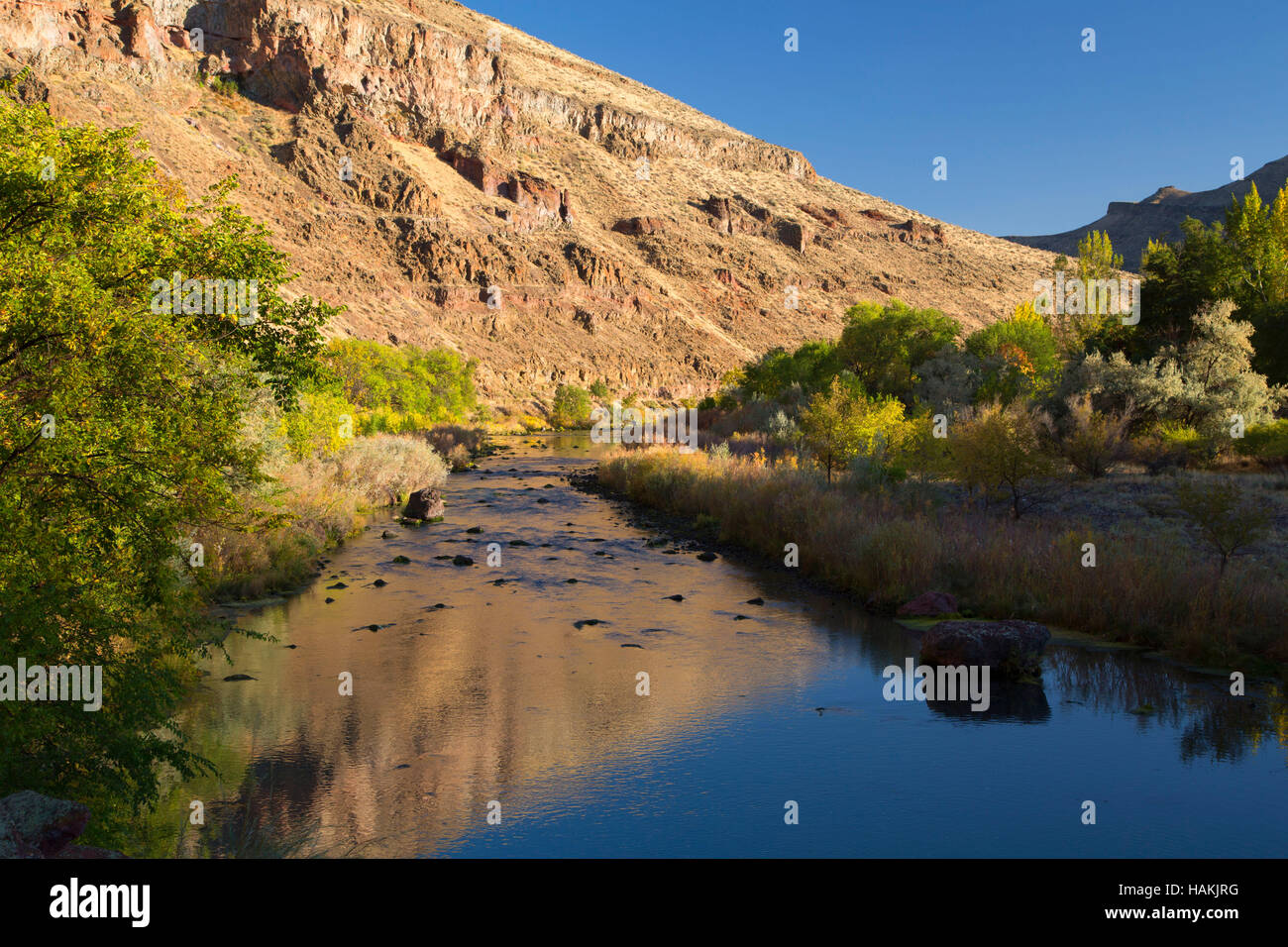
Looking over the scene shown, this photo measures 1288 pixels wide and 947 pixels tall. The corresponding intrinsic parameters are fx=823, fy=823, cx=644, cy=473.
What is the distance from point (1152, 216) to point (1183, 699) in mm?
191696

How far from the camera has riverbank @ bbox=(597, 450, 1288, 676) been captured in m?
12.6

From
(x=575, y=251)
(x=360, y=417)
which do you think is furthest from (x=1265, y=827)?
(x=575, y=251)

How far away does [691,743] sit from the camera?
32.6ft

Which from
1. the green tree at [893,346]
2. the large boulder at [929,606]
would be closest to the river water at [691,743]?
the large boulder at [929,606]

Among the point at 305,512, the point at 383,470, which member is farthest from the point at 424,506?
the point at 305,512

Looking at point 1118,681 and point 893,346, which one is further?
point 893,346

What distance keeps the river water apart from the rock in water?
10.4m

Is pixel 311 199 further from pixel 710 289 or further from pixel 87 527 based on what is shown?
pixel 87 527

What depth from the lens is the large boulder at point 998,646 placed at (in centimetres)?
1209

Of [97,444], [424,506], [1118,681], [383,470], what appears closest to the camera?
[97,444]

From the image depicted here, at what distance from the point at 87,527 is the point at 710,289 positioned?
119 metres

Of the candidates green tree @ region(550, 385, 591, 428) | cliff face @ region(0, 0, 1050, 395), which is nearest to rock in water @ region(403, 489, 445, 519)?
cliff face @ region(0, 0, 1050, 395)

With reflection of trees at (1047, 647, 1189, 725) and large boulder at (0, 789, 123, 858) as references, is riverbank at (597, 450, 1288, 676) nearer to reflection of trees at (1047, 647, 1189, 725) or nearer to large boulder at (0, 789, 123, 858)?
reflection of trees at (1047, 647, 1189, 725)

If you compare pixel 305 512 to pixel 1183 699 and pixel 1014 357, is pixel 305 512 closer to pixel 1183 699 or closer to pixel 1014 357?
pixel 1183 699
